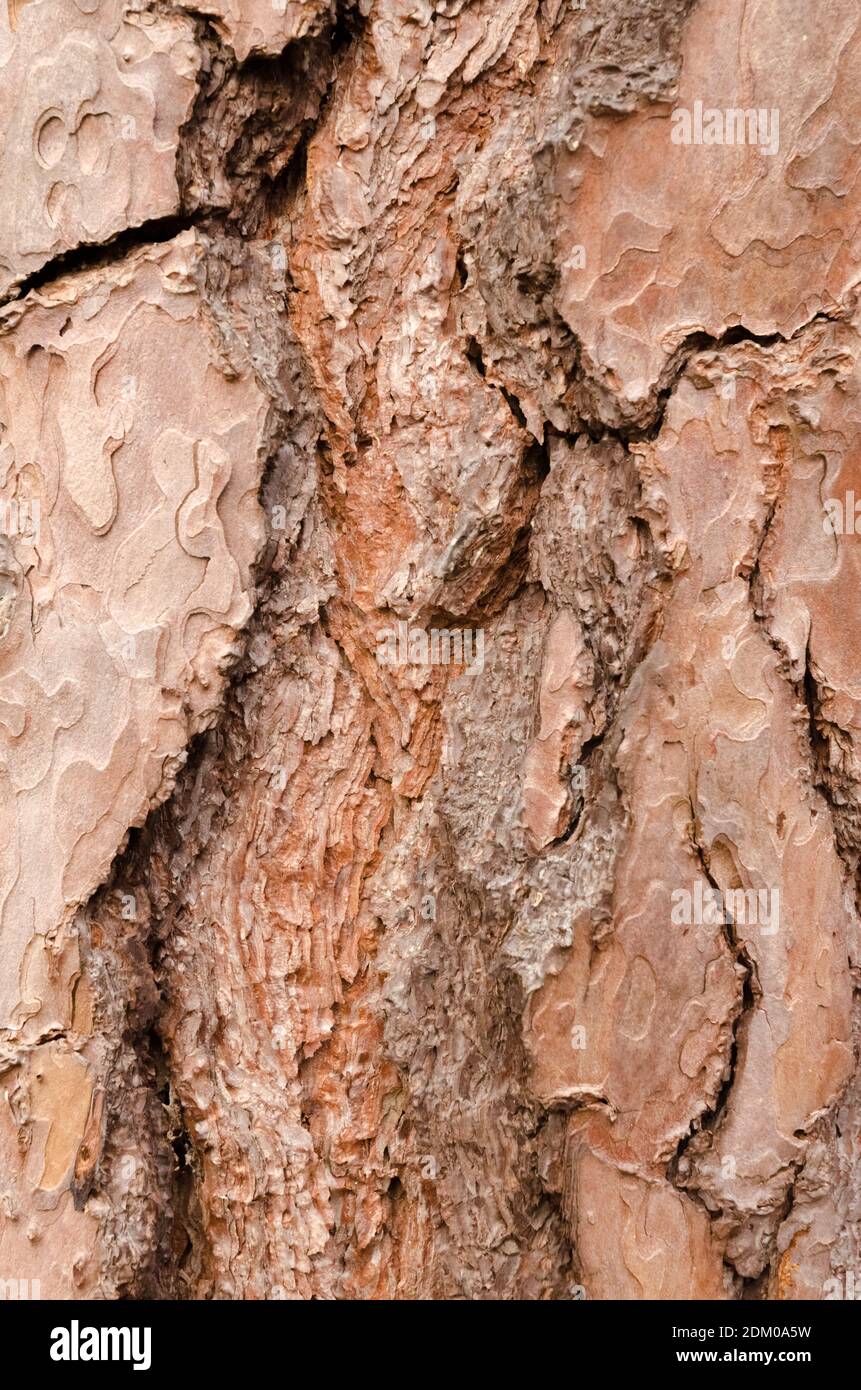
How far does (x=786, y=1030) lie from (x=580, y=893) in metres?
0.22

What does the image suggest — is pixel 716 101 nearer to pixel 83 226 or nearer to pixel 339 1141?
pixel 83 226

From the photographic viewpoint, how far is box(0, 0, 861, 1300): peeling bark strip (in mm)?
1000

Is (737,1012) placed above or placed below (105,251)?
below

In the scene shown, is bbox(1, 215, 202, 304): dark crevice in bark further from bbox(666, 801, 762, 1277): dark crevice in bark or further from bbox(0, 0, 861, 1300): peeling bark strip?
bbox(666, 801, 762, 1277): dark crevice in bark

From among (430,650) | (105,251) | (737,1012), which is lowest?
(737,1012)

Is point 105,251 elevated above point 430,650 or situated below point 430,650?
above

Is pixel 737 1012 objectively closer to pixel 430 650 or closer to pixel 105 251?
pixel 430 650

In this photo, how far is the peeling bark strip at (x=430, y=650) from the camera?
1.00 meters

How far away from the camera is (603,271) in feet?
3.30

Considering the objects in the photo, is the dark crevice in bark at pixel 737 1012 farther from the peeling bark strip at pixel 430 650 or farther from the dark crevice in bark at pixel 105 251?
the dark crevice in bark at pixel 105 251

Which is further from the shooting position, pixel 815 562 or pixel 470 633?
pixel 470 633

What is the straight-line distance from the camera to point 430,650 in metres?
1.10

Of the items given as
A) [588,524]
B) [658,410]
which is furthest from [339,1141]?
[658,410]

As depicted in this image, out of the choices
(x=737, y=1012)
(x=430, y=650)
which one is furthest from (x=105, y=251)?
(x=737, y=1012)
